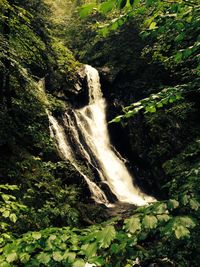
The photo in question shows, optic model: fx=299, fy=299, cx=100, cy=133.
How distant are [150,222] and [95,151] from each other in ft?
51.6

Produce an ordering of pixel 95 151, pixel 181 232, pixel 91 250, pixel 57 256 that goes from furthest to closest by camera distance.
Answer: pixel 95 151 < pixel 57 256 < pixel 91 250 < pixel 181 232

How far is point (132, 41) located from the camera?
23234 millimetres

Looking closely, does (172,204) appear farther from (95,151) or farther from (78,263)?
(95,151)

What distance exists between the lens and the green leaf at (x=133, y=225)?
1632 mm

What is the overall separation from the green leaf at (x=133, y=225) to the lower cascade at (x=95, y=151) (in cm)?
1207

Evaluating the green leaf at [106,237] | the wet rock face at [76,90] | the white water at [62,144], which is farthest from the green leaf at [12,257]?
the wet rock face at [76,90]

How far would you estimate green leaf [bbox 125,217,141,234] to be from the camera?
163 cm

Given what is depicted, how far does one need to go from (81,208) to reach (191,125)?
892 centimetres

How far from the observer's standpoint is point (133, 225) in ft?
5.43

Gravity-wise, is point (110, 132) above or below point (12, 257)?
above

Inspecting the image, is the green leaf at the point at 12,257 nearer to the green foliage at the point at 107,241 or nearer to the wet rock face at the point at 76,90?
the green foliage at the point at 107,241

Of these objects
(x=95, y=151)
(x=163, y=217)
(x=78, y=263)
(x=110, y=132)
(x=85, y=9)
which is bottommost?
(x=78, y=263)

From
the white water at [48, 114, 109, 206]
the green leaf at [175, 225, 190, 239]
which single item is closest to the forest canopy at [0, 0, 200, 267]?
the green leaf at [175, 225, 190, 239]

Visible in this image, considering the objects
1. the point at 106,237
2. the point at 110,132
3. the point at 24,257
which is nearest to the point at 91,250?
the point at 106,237
